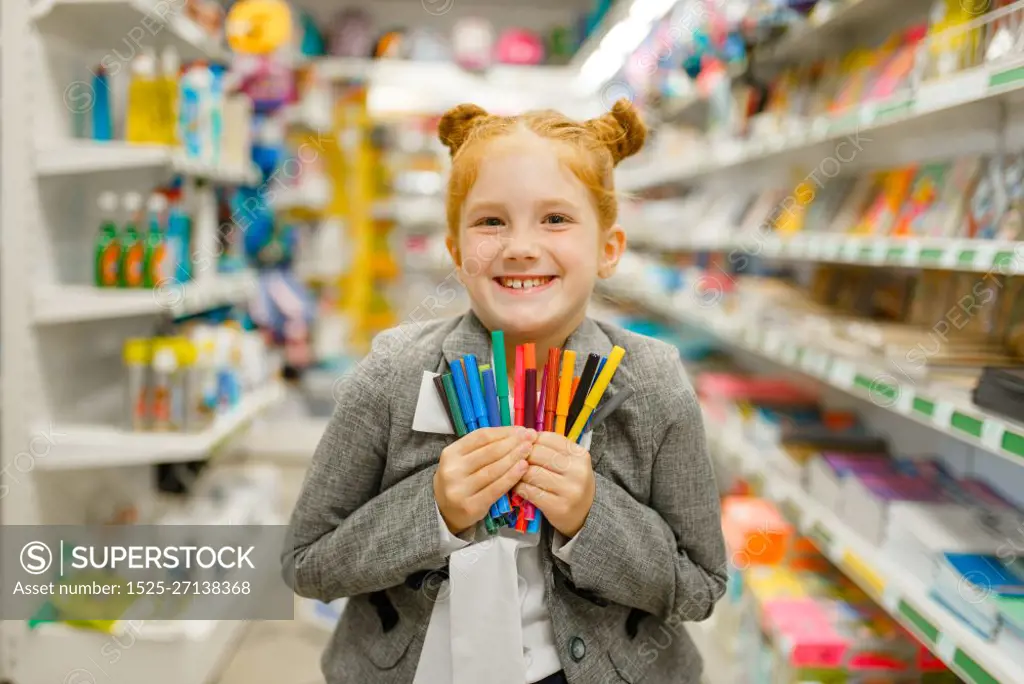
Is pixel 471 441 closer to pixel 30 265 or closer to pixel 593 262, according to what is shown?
pixel 593 262

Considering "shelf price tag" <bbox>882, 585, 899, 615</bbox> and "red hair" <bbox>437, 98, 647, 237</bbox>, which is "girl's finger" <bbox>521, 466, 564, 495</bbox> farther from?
"shelf price tag" <bbox>882, 585, 899, 615</bbox>

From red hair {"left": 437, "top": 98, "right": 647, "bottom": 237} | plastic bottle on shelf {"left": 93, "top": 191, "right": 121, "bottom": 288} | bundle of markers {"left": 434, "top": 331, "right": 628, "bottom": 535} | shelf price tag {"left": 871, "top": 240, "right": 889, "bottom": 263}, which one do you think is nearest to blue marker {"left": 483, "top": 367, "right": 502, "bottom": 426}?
bundle of markers {"left": 434, "top": 331, "right": 628, "bottom": 535}

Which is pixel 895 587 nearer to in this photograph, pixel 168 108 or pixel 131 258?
pixel 131 258

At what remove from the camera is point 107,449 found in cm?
254

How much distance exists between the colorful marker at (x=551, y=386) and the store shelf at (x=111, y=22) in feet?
6.33

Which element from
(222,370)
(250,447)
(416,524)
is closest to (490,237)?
(416,524)

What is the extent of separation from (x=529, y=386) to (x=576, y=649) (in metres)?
0.36

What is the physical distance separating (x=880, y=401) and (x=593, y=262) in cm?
124

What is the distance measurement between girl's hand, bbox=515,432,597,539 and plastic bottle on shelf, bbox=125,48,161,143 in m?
2.03

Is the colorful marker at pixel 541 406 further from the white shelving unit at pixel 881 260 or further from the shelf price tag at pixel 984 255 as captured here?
the shelf price tag at pixel 984 255

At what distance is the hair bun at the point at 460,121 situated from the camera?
124cm

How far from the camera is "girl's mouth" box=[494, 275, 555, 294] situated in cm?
115

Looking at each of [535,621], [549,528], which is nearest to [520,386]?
[549,528]

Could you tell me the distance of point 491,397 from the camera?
3.71 ft
